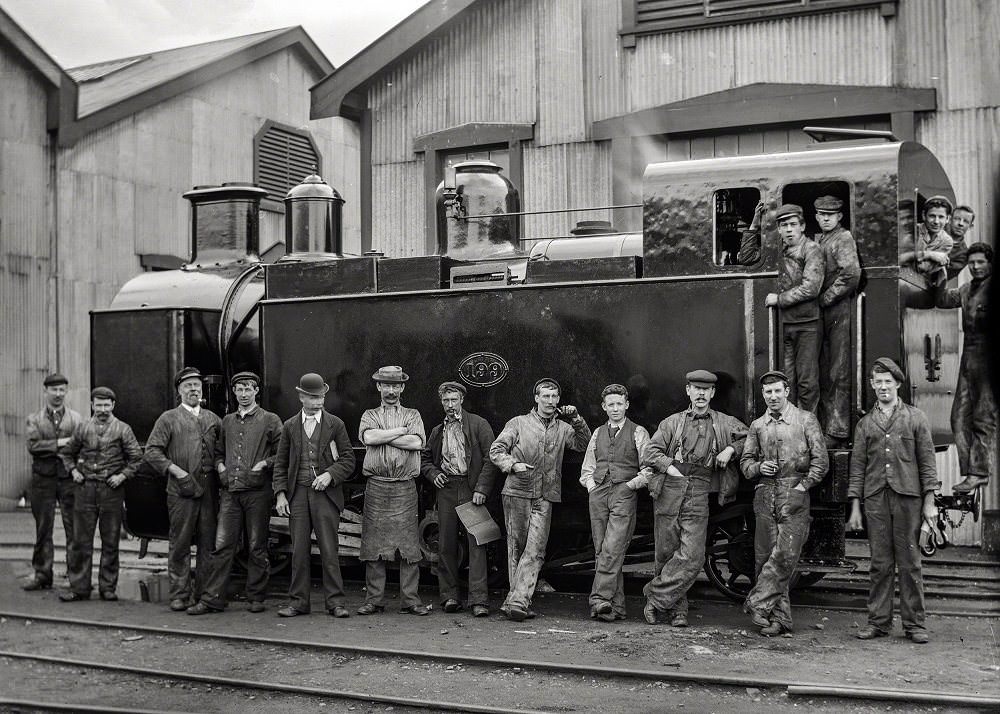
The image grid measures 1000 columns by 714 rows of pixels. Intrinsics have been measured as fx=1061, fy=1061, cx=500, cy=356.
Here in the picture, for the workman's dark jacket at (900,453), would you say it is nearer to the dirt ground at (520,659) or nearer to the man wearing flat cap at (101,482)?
the dirt ground at (520,659)

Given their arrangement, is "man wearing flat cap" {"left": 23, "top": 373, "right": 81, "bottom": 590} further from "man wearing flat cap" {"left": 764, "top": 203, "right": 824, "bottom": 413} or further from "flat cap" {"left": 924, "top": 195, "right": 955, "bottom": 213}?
"flat cap" {"left": 924, "top": 195, "right": 955, "bottom": 213}

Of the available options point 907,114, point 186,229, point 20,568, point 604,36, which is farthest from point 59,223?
point 907,114

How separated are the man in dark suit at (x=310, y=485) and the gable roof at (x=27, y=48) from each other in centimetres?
608

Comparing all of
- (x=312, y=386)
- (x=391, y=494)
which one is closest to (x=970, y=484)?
(x=391, y=494)

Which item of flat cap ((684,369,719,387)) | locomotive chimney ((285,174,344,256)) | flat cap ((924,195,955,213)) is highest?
locomotive chimney ((285,174,344,256))

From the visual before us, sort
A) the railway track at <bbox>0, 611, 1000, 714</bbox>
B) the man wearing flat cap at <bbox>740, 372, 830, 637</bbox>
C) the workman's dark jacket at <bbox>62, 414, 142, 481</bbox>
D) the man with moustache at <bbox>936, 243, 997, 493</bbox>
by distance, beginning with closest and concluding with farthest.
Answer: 1. the railway track at <bbox>0, 611, 1000, 714</bbox>
2. the man wearing flat cap at <bbox>740, 372, 830, 637</bbox>
3. the man with moustache at <bbox>936, 243, 997, 493</bbox>
4. the workman's dark jacket at <bbox>62, 414, 142, 481</bbox>

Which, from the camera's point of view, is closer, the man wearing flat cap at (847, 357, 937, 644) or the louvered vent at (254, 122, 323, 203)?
the man wearing flat cap at (847, 357, 937, 644)

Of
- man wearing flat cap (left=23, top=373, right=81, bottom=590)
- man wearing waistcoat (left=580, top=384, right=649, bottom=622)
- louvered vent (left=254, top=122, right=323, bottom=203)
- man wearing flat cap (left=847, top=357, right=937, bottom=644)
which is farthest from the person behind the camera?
louvered vent (left=254, top=122, right=323, bottom=203)

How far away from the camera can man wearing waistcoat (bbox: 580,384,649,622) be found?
7.25 m

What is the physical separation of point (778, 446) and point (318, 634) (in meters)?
3.24

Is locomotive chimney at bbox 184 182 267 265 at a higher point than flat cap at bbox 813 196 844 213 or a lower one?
higher

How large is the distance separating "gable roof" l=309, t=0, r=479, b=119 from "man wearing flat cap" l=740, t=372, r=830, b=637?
706 cm

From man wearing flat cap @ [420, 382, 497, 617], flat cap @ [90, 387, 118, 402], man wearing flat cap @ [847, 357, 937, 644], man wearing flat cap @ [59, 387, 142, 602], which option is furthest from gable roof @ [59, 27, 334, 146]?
man wearing flat cap @ [847, 357, 937, 644]

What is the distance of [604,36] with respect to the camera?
1152 centimetres
